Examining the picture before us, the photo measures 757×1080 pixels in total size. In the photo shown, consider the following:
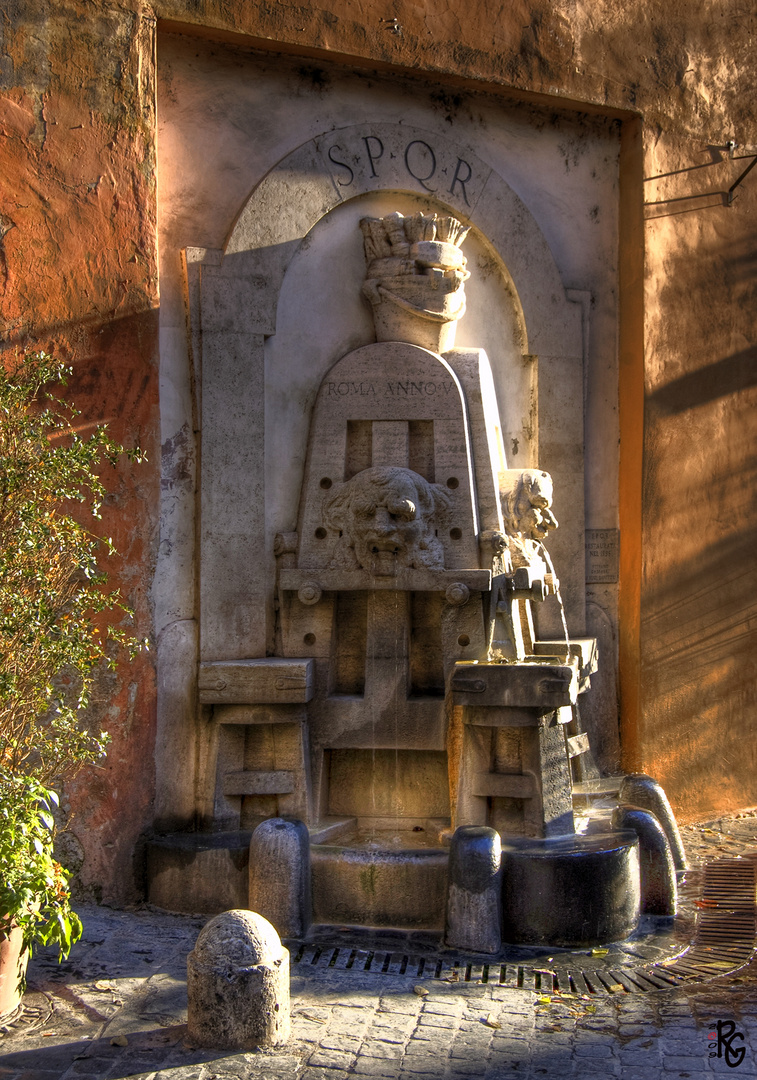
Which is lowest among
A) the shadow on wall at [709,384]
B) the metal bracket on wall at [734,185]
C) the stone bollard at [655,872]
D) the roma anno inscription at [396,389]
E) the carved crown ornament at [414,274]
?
the stone bollard at [655,872]

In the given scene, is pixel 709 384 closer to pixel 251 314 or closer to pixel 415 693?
pixel 415 693

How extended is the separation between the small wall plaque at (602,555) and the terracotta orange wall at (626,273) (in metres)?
0.12

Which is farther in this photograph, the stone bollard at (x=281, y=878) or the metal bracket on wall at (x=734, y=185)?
the metal bracket on wall at (x=734, y=185)

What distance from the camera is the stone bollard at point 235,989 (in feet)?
15.2

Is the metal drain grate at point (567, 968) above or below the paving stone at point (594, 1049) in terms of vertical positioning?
above

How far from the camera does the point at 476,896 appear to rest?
582 centimetres

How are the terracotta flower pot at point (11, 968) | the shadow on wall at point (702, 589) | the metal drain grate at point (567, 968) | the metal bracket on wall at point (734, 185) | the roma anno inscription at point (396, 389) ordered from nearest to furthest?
the terracotta flower pot at point (11, 968)
the metal drain grate at point (567, 968)
the roma anno inscription at point (396, 389)
the shadow on wall at point (702, 589)
the metal bracket on wall at point (734, 185)

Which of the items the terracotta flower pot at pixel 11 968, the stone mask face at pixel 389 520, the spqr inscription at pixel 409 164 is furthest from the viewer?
the spqr inscription at pixel 409 164

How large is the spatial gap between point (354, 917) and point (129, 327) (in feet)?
11.3

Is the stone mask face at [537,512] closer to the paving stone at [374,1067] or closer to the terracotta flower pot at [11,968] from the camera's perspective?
the paving stone at [374,1067]

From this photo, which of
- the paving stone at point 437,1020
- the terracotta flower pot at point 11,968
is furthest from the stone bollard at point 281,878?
the terracotta flower pot at point 11,968

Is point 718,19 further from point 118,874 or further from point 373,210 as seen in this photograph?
point 118,874

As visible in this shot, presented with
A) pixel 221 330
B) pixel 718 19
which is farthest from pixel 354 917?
pixel 718 19

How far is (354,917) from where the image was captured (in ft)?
20.2
